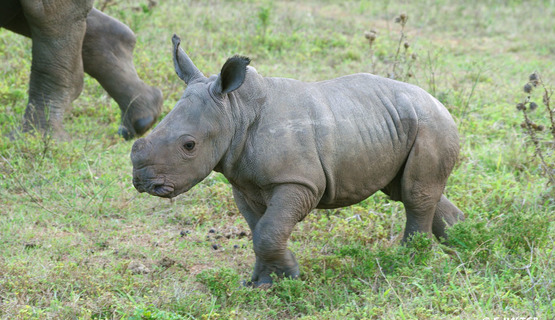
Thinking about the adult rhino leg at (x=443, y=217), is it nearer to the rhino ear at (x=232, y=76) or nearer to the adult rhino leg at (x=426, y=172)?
the adult rhino leg at (x=426, y=172)

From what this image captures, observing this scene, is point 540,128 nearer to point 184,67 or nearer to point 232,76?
point 232,76

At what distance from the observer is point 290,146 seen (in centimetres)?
425

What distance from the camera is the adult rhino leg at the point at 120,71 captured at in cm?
730

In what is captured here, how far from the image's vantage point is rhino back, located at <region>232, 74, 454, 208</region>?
426cm

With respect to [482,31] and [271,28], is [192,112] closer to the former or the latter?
[271,28]

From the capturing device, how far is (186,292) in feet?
14.5

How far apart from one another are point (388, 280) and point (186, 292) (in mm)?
1228

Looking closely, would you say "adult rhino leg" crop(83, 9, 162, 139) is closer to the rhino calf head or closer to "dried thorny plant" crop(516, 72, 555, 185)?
the rhino calf head

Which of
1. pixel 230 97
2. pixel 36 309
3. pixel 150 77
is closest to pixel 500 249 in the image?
pixel 230 97

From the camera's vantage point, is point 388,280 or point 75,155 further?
point 75,155

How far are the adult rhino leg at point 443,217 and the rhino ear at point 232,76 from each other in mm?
1941

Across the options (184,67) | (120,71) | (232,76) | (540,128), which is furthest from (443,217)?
(120,71)

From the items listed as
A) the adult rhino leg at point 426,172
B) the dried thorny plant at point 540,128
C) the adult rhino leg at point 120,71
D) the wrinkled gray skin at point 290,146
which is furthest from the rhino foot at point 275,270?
the adult rhino leg at point 120,71

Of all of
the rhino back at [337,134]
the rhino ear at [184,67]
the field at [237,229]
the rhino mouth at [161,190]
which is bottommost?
the field at [237,229]
